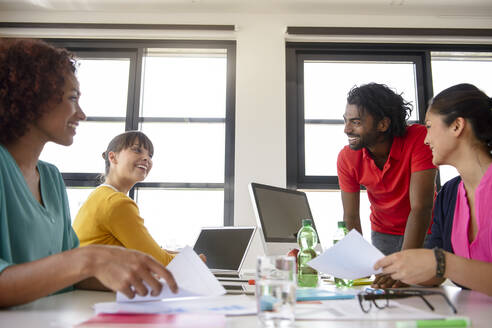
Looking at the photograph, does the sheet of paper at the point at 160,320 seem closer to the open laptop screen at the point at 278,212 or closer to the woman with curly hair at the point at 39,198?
the woman with curly hair at the point at 39,198

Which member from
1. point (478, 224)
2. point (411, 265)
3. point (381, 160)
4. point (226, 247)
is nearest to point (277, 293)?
point (411, 265)

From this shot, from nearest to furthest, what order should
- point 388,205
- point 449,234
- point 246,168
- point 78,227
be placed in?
point 449,234 < point 78,227 < point 388,205 < point 246,168

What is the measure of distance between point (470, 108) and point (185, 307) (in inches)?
49.3

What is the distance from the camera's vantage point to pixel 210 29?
3.30 metres

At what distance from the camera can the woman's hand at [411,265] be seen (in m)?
0.94

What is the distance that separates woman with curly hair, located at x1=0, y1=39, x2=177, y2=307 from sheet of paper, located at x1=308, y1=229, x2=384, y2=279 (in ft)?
1.42

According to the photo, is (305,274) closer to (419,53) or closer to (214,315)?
(214,315)

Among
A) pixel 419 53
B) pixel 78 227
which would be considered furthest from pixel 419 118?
pixel 78 227

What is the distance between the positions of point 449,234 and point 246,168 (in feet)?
6.12

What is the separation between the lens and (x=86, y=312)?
2.49ft

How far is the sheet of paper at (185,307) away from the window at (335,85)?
241cm

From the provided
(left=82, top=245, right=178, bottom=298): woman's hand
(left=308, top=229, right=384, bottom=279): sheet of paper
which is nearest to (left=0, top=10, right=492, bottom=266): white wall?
(left=308, top=229, right=384, bottom=279): sheet of paper

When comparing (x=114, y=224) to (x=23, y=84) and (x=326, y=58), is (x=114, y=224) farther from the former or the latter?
(x=326, y=58)

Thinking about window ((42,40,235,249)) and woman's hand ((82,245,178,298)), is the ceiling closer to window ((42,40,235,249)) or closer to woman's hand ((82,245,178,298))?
window ((42,40,235,249))
